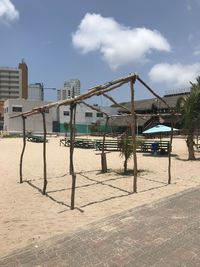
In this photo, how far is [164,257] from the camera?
4434 mm

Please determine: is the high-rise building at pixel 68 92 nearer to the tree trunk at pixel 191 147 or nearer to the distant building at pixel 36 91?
the tree trunk at pixel 191 147

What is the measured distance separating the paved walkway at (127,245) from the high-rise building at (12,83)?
404 feet

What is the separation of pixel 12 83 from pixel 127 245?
5018 inches

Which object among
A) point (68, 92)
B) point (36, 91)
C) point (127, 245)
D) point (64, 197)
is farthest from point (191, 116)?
point (36, 91)

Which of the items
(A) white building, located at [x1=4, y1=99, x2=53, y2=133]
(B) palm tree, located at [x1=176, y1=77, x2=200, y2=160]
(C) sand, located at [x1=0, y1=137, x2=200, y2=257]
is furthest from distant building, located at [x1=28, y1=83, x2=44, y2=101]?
(C) sand, located at [x1=0, y1=137, x2=200, y2=257]

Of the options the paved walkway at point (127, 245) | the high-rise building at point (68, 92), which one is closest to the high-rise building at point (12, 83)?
the high-rise building at point (68, 92)

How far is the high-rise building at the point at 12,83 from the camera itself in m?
125

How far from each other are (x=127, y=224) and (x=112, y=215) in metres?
0.65

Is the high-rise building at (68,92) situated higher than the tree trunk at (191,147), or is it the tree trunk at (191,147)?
the high-rise building at (68,92)

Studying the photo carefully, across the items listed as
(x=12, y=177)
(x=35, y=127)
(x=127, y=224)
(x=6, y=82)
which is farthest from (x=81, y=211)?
(x=6, y=82)

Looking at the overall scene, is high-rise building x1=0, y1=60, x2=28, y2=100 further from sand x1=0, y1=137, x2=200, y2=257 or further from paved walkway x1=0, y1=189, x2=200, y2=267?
paved walkway x1=0, y1=189, x2=200, y2=267

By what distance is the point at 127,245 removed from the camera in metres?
4.86

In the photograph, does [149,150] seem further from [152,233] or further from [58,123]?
[58,123]

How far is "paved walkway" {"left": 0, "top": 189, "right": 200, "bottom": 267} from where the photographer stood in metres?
4.33
